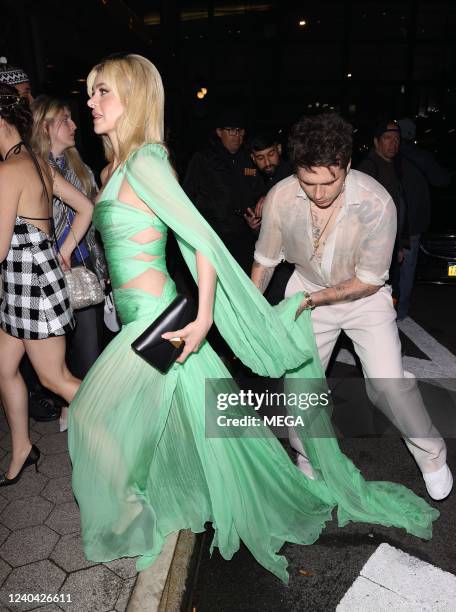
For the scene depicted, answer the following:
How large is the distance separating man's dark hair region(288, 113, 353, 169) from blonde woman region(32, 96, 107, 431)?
66.8 inches

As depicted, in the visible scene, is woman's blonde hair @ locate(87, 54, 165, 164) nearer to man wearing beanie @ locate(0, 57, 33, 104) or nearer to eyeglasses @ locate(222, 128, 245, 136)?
man wearing beanie @ locate(0, 57, 33, 104)

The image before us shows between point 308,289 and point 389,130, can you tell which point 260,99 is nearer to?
point 389,130

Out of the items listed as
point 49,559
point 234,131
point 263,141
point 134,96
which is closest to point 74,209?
point 134,96

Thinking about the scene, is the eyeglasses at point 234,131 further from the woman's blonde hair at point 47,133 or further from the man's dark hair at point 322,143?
the man's dark hair at point 322,143

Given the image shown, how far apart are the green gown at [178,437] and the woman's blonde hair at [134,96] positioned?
89mm

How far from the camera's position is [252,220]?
5320 millimetres

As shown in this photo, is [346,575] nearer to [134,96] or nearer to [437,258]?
[134,96]

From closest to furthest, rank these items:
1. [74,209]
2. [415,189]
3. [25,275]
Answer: [25,275] → [74,209] → [415,189]

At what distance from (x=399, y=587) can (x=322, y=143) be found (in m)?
2.13

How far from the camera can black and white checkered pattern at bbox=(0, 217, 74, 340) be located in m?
2.98

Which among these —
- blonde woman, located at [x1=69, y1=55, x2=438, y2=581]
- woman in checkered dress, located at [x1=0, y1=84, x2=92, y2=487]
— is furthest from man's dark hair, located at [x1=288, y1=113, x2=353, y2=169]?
woman in checkered dress, located at [x1=0, y1=84, x2=92, y2=487]

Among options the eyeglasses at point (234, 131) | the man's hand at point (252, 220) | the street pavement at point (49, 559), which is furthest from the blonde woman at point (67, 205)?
the eyeglasses at point (234, 131)

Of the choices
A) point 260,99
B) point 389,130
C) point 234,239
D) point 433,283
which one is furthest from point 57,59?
point 260,99

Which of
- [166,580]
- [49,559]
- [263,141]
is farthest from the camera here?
[263,141]
